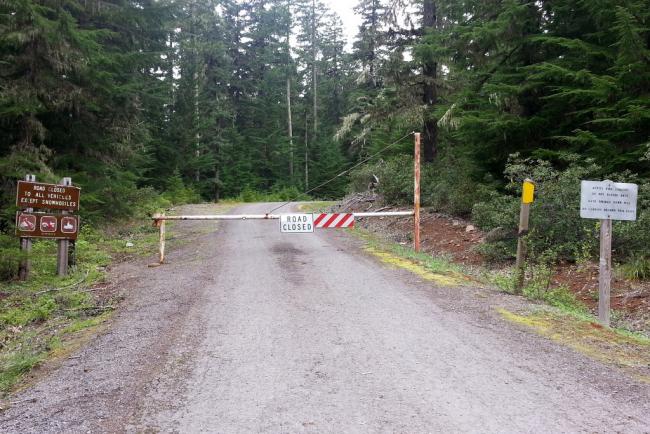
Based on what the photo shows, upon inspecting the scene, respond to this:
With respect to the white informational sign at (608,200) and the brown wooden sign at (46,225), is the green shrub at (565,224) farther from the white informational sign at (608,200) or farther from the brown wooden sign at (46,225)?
the brown wooden sign at (46,225)

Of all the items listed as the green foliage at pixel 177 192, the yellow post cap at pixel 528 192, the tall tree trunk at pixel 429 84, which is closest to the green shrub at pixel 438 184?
the tall tree trunk at pixel 429 84

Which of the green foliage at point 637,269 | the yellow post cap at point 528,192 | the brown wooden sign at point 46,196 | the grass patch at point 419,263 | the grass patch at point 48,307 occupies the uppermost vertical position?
the yellow post cap at point 528,192

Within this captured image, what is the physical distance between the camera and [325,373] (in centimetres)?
456

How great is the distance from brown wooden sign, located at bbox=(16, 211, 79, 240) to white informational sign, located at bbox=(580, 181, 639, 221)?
9.99 m

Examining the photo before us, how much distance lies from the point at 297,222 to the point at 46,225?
5350 millimetres

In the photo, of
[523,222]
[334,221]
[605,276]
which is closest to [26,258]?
[334,221]

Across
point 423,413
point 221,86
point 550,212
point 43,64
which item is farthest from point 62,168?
point 221,86

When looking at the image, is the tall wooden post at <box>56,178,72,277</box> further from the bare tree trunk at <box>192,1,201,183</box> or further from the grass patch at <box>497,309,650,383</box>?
the bare tree trunk at <box>192,1,201,183</box>

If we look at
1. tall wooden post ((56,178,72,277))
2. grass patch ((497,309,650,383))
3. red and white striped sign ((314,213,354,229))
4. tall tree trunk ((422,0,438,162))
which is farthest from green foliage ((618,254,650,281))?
tall wooden post ((56,178,72,277))

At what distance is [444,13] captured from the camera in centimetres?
1769

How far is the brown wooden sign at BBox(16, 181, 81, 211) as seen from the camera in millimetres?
9953

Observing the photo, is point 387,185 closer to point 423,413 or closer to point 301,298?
point 301,298

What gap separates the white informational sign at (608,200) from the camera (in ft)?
21.6

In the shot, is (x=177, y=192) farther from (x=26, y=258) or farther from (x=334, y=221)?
(x=334, y=221)
